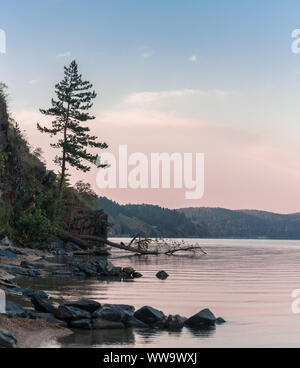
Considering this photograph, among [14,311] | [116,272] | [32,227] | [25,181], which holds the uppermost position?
[25,181]

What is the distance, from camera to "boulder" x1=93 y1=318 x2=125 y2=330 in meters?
14.9

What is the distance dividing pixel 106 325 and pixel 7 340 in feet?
13.5

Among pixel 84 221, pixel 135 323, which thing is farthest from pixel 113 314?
pixel 84 221

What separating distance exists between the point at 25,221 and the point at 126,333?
42.8 meters

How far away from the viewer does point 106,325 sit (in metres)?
15.0

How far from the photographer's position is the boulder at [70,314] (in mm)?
15070

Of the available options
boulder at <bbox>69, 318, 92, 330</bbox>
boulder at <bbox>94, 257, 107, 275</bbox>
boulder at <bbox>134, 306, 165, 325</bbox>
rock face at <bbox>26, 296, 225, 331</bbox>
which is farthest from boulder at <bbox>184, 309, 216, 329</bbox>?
boulder at <bbox>94, 257, 107, 275</bbox>

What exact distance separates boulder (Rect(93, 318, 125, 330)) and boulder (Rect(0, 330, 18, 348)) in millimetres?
3390

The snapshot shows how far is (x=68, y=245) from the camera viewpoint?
63.8 m

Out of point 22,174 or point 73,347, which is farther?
point 22,174

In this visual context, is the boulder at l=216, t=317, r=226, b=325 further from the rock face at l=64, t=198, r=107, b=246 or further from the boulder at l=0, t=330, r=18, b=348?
the rock face at l=64, t=198, r=107, b=246

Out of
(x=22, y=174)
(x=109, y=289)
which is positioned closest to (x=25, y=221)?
(x=22, y=174)

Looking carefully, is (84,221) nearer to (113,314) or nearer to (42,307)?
(42,307)
